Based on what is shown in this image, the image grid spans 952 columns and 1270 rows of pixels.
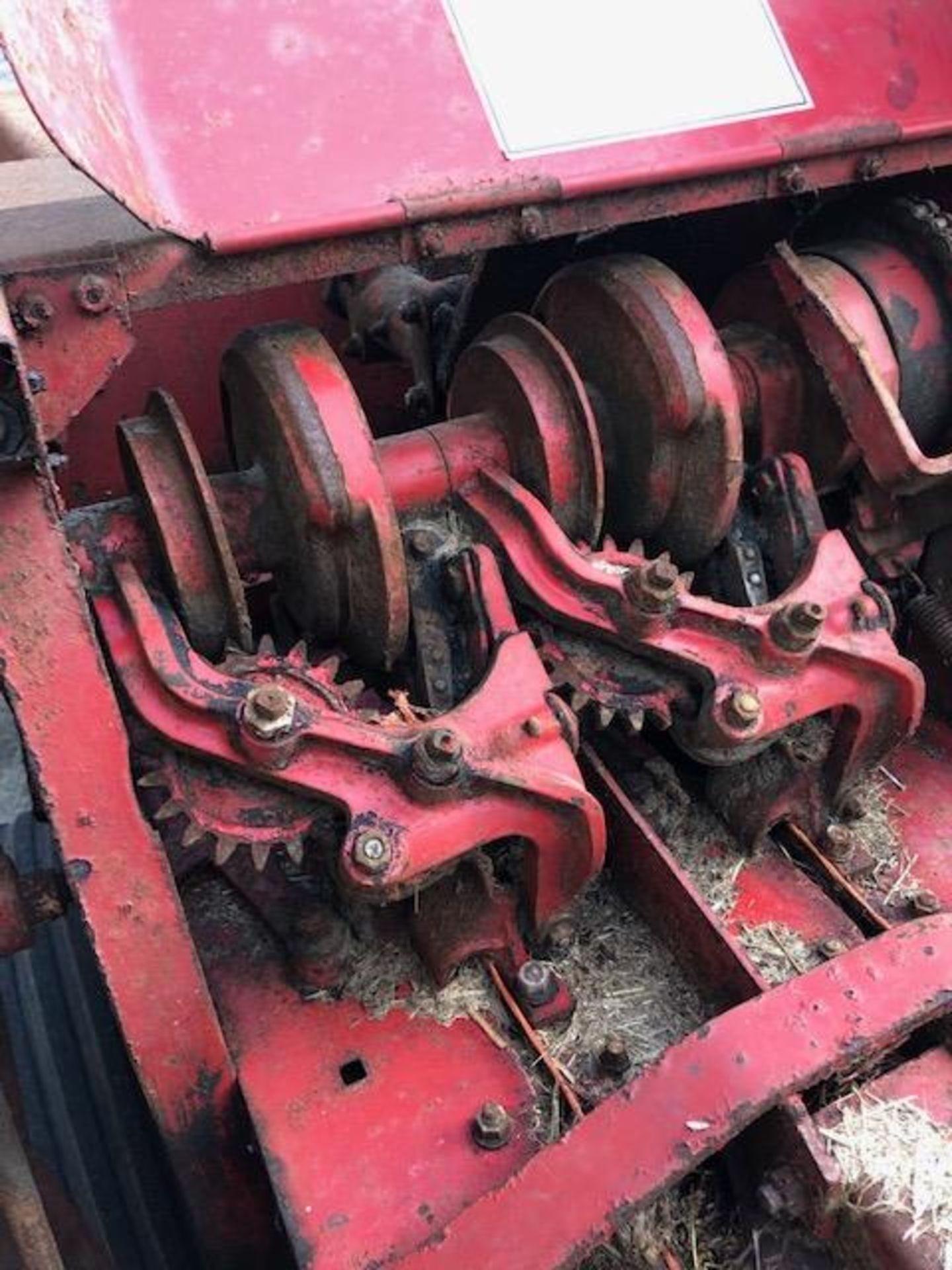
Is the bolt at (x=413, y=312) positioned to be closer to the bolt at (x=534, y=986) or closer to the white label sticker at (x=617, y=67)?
the white label sticker at (x=617, y=67)

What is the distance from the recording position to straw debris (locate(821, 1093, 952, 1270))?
1477mm

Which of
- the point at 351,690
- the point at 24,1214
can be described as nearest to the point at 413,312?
the point at 351,690

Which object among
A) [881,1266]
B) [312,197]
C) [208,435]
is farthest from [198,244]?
[881,1266]

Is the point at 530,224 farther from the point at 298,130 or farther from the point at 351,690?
the point at 351,690

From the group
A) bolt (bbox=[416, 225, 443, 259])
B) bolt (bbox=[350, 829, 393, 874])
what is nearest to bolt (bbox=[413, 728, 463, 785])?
bolt (bbox=[350, 829, 393, 874])

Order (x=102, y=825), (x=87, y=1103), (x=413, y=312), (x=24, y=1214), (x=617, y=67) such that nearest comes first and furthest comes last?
(x=102, y=825), (x=24, y=1214), (x=617, y=67), (x=87, y=1103), (x=413, y=312)

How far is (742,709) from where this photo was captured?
1848 mm

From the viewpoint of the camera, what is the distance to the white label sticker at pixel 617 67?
1832 millimetres

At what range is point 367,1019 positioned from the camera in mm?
1840

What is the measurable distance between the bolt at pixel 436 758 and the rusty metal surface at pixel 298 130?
2.37 feet

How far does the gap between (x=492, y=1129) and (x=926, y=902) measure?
0.87 metres

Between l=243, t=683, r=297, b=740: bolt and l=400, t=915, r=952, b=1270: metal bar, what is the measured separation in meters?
0.63

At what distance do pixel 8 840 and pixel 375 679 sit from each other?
1.29 metres

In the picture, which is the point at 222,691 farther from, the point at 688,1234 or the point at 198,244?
the point at 688,1234
